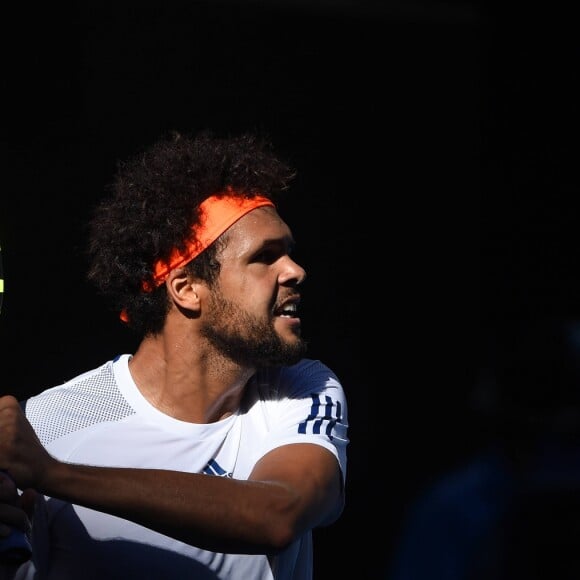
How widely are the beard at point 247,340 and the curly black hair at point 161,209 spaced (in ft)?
0.35

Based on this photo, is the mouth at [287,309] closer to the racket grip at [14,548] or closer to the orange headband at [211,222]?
the orange headband at [211,222]

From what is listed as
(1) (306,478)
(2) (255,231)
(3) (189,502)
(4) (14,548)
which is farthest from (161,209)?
(4) (14,548)

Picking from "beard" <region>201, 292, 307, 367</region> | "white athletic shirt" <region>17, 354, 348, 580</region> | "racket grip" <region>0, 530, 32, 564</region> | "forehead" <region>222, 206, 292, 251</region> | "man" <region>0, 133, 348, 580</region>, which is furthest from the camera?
"forehead" <region>222, 206, 292, 251</region>

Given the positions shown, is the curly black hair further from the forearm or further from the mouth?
the forearm

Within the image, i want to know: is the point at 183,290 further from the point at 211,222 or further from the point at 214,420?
the point at 214,420

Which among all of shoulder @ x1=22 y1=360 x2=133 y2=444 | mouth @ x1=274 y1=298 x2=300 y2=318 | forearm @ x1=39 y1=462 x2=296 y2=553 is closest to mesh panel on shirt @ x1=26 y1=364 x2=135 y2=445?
shoulder @ x1=22 y1=360 x2=133 y2=444

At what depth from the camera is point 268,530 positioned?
1911 millimetres

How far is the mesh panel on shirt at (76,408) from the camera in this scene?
2367 mm

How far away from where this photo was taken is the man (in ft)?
6.31

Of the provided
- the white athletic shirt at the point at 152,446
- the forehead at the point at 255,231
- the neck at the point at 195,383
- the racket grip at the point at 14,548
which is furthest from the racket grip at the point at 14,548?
the forehead at the point at 255,231

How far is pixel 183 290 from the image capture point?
99.0 inches

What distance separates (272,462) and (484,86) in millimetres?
2199

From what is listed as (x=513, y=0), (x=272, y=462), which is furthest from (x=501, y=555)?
(x=513, y=0)

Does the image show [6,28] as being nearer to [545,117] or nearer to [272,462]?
[272,462]
